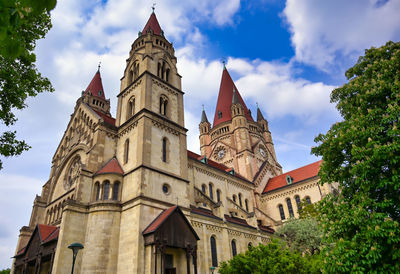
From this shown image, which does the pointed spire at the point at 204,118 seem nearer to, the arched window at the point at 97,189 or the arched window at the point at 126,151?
the arched window at the point at 126,151

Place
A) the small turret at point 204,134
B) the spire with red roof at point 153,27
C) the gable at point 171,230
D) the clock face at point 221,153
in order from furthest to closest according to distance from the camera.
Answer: the small turret at point 204,134 < the clock face at point 221,153 < the spire with red roof at point 153,27 < the gable at point 171,230

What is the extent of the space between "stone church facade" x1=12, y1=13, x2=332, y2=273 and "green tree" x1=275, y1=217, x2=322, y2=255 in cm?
335

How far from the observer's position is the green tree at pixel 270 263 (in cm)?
1328

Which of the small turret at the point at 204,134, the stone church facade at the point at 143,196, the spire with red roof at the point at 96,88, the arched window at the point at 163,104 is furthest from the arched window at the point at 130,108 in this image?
the small turret at the point at 204,134

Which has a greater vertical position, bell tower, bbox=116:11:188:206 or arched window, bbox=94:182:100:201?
bell tower, bbox=116:11:188:206

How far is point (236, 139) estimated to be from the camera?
145ft

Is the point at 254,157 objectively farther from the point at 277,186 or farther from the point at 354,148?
the point at 354,148

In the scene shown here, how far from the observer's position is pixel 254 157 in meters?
42.6

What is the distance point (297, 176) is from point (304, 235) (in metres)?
14.2

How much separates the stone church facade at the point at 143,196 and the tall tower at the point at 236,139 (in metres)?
6.43

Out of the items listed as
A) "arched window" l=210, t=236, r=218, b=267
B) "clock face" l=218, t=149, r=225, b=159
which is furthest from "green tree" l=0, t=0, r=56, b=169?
"clock face" l=218, t=149, r=225, b=159

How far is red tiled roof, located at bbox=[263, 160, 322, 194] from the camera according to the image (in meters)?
36.0

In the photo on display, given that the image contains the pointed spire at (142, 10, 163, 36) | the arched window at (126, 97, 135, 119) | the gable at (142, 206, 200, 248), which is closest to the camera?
the gable at (142, 206, 200, 248)

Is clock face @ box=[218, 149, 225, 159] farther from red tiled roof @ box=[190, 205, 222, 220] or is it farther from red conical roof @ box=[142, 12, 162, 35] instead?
red conical roof @ box=[142, 12, 162, 35]
